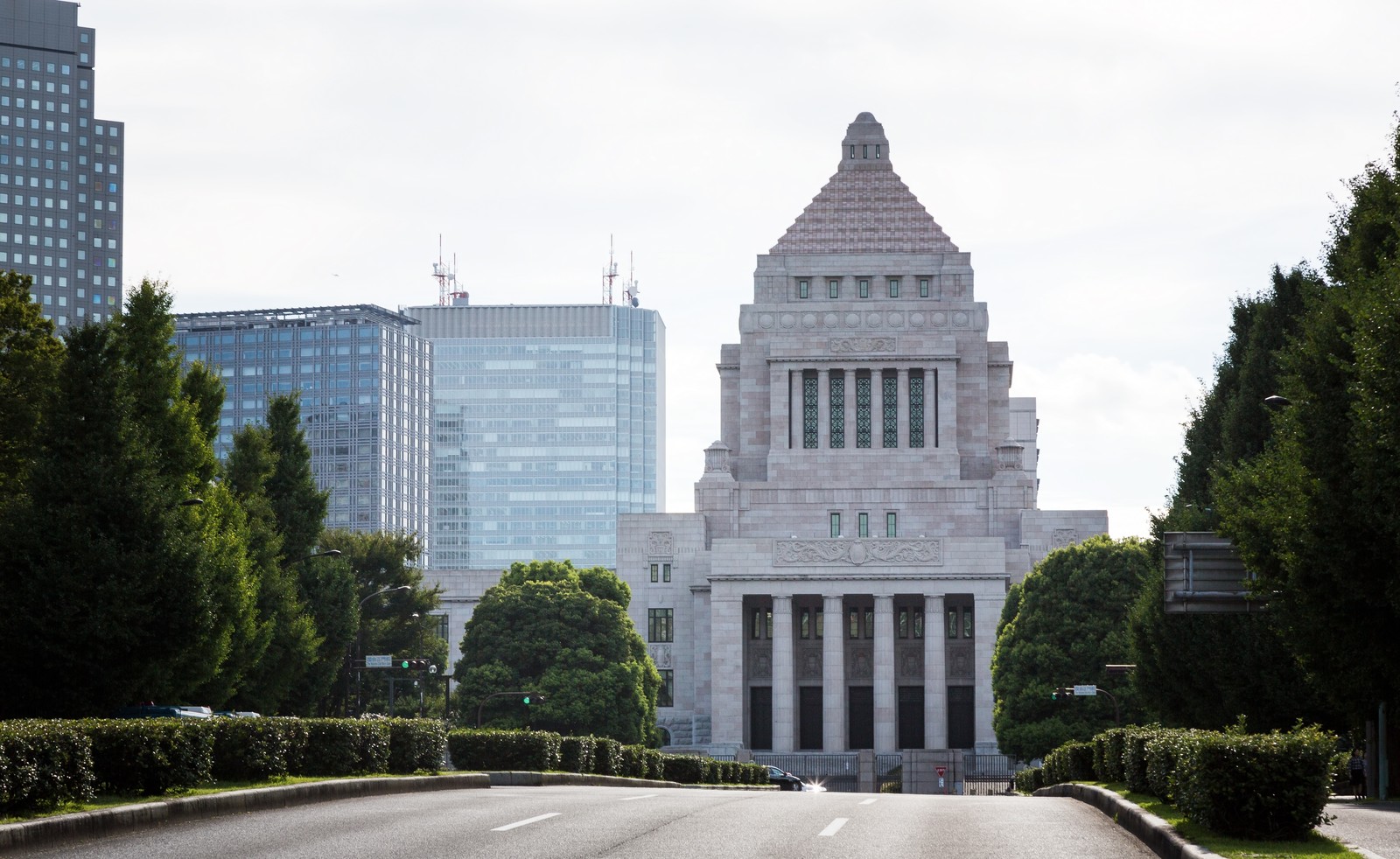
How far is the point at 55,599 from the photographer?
4066cm

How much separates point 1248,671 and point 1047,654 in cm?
3543

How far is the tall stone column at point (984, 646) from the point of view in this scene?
10425cm

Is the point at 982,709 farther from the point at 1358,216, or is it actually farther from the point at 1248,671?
the point at 1358,216

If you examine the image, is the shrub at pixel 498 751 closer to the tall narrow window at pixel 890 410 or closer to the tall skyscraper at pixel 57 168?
the tall narrow window at pixel 890 410

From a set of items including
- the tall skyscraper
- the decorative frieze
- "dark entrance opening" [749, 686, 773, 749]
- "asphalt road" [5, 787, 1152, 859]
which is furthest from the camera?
the tall skyscraper

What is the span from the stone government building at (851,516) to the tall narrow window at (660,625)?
0.13 metres

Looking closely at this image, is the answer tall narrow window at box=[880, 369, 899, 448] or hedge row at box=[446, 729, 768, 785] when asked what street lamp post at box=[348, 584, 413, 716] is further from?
tall narrow window at box=[880, 369, 899, 448]

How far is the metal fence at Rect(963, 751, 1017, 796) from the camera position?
94.1m

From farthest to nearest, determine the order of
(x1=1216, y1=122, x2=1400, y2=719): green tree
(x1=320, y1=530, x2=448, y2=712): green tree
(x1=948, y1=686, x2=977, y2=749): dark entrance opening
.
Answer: (x1=948, y1=686, x2=977, y2=749): dark entrance opening, (x1=320, y1=530, x2=448, y2=712): green tree, (x1=1216, y1=122, x2=1400, y2=719): green tree

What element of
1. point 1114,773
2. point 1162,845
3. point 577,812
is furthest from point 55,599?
point 1162,845

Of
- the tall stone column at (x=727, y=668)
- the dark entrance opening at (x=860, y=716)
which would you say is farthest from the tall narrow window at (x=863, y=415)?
the dark entrance opening at (x=860, y=716)

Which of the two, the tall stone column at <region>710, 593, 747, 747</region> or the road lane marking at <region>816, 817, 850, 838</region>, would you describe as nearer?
the road lane marking at <region>816, 817, 850, 838</region>

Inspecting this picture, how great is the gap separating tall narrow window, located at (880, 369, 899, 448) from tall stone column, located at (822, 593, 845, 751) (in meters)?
14.8

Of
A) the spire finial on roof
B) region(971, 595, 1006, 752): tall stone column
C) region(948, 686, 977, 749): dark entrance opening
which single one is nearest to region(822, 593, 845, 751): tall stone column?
region(948, 686, 977, 749): dark entrance opening
